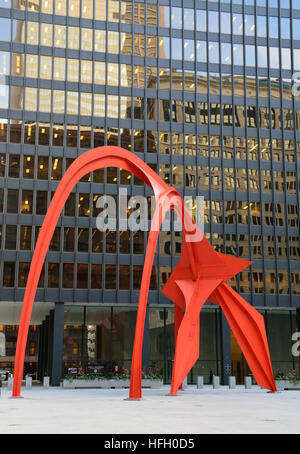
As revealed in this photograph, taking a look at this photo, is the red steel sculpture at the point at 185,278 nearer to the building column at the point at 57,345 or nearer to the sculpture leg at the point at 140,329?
the sculpture leg at the point at 140,329

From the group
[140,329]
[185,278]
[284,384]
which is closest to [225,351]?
[284,384]

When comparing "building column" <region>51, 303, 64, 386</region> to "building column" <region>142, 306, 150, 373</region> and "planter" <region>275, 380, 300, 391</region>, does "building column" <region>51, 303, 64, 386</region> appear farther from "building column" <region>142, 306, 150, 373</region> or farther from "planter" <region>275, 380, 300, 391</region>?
"planter" <region>275, 380, 300, 391</region>

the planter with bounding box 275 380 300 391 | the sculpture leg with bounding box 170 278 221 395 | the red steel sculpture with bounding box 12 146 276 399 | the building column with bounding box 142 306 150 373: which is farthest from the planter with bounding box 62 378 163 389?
the sculpture leg with bounding box 170 278 221 395

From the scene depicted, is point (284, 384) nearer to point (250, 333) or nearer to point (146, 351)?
→ point (146, 351)

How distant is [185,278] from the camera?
93.3 feet

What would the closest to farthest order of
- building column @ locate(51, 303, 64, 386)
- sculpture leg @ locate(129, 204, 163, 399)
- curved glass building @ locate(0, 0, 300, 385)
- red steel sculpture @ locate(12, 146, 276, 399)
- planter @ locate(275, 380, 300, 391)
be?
sculpture leg @ locate(129, 204, 163, 399) < red steel sculpture @ locate(12, 146, 276, 399) < planter @ locate(275, 380, 300, 391) < building column @ locate(51, 303, 64, 386) < curved glass building @ locate(0, 0, 300, 385)

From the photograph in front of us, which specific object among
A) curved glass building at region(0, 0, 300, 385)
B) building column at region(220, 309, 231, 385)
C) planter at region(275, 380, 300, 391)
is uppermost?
curved glass building at region(0, 0, 300, 385)

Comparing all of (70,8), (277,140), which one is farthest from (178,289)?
(70,8)

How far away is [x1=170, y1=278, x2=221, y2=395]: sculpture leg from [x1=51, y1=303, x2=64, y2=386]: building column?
645 inches

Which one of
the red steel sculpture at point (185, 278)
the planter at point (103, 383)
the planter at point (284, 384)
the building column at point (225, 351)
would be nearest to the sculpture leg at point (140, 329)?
the red steel sculpture at point (185, 278)

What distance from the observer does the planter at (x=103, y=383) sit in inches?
1483

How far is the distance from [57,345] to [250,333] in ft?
60.1

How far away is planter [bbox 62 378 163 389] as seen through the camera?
37.7 metres

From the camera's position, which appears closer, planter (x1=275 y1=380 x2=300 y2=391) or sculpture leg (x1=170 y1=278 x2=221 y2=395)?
sculpture leg (x1=170 y1=278 x2=221 y2=395)
